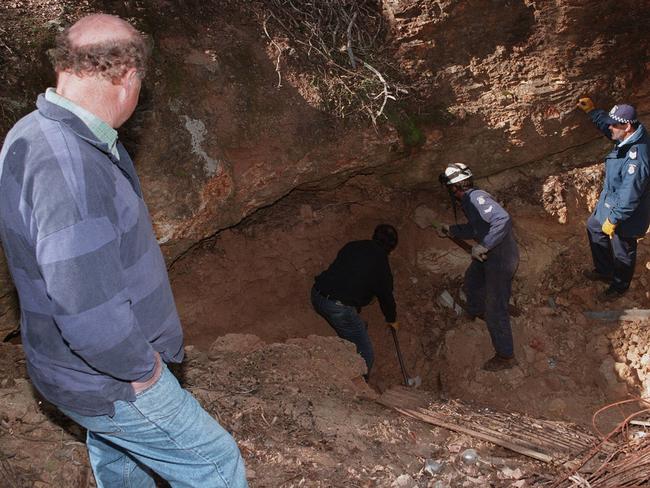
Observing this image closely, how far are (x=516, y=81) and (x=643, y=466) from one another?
129 inches

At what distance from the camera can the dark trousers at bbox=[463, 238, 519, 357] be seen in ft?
16.5

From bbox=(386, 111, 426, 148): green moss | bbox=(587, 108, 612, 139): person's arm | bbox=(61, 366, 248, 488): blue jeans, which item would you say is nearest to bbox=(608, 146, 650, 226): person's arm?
bbox=(587, 108, 612, 139): person's arm

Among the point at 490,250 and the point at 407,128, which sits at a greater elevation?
the point at 407,128

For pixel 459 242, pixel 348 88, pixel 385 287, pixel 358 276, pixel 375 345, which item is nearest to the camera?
pixel 348 88

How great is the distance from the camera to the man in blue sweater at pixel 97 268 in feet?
5.65

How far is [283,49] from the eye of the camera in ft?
15.2

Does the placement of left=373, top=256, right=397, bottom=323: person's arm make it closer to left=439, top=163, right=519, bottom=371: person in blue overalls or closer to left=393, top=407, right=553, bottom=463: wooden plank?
left=439, top=163, right=519, bottom=371: person in blue overalls

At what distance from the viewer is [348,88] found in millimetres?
4789

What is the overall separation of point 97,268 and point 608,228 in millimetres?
4528

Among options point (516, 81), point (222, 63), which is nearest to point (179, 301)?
point (222, 63)

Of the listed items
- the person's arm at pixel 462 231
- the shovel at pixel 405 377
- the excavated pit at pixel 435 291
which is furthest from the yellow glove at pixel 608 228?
the shovel at pixel 405 377

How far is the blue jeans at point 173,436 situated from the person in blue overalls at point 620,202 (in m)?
4.06

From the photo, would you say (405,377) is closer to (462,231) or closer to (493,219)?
(462,231)

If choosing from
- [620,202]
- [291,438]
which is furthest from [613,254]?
[291,438]
